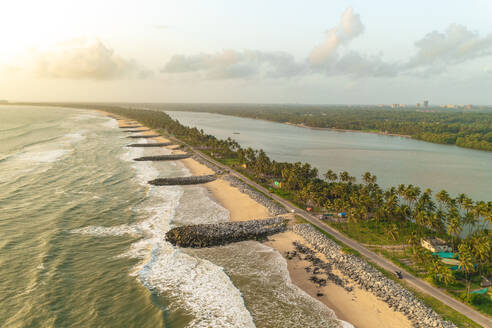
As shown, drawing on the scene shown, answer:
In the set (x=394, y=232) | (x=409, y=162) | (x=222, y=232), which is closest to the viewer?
(x=394, y=232)

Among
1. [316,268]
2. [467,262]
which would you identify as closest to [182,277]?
[316,268]

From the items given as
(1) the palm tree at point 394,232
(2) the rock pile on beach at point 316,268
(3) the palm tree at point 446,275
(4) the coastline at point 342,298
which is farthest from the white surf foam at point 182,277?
(1) the palm tree at point 394,232

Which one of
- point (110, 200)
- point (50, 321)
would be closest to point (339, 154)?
point (110, 200)

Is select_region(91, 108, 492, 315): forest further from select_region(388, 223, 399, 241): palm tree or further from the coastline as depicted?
the coastline

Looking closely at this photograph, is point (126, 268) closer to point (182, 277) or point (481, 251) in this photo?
point (182, 277)

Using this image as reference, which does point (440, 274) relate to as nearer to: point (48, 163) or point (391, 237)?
point (391, 237)

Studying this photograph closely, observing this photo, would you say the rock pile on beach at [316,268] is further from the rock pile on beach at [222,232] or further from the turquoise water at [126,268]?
the rock pile on beach at [222,232]

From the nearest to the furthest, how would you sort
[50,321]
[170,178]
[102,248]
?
[50,321], [102,248], [170,178]
